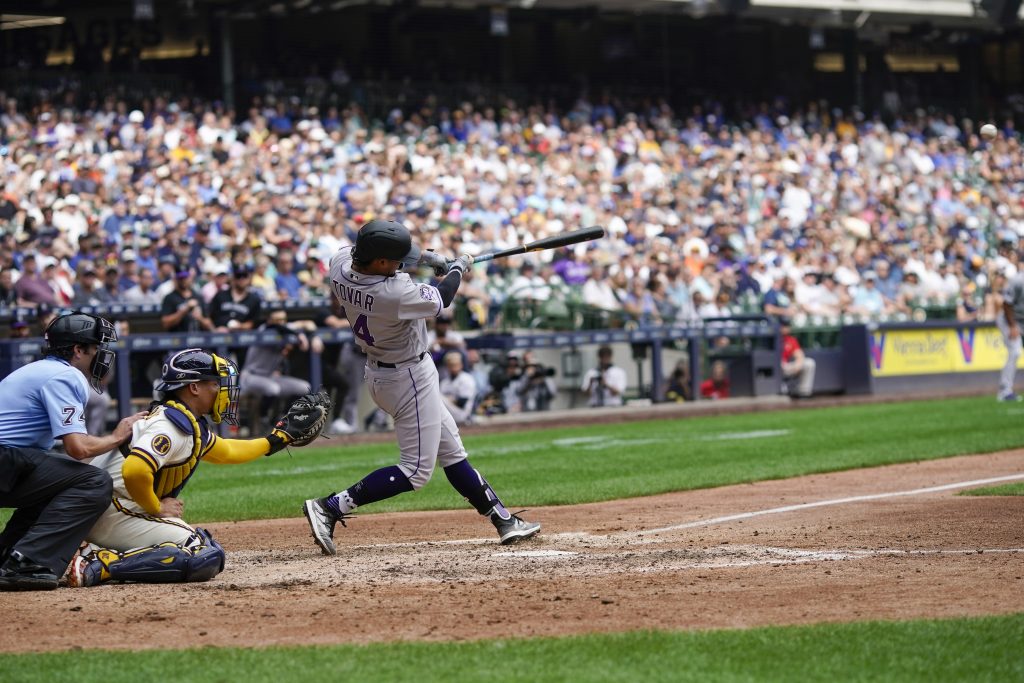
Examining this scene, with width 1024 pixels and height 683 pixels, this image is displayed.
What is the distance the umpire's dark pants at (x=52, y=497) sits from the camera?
6434 mm

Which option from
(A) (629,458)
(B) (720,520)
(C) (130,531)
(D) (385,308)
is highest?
(D) (385,308)

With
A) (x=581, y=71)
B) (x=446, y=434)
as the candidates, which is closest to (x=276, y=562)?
(x=446, y=434)

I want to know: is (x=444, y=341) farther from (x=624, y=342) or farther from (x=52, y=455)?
(x=52, y=455)

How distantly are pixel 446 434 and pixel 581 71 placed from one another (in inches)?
1090

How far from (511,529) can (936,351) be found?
53.5 ft

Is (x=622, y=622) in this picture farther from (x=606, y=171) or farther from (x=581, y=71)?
(x=581, y=71)

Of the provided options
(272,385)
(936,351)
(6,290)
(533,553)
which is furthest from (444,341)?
(533,553)

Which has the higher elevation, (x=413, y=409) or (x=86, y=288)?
(x=86, y=288)

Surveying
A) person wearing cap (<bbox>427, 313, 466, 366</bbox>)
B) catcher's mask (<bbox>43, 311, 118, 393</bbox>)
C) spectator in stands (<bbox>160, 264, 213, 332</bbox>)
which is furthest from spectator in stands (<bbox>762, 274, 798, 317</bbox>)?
catcher's mask (<bbox>43, 311, 118, 393</bbox>)

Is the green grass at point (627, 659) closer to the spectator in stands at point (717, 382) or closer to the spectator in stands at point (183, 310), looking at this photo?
the spectator in stands at point (183, 310)

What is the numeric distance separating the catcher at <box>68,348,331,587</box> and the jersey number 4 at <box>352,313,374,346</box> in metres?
0.71

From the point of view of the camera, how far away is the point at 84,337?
6.52m

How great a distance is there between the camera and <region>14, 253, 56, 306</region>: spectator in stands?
15.6m

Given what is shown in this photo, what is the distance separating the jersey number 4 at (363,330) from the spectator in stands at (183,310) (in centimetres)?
868
